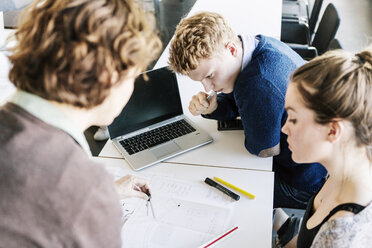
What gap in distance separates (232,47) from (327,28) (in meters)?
1.29

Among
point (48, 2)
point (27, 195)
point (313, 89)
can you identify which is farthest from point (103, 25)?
point (313, 89)

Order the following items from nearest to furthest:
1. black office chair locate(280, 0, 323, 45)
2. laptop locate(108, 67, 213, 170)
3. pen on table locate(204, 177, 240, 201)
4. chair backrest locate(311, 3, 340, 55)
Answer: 1. pen on table locate(204, 177, 240, 201)
2. laptop locate(108, 67, 213, 170)
3. chair backrest locate(311, 3, 340, 55)
4. black office chair locate(280, 0, 323, 45)

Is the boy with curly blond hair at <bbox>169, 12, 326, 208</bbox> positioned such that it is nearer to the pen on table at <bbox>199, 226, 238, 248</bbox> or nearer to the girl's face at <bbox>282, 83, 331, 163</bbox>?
the girl's face at <bbox>282, 83, 331, 163</bbox>

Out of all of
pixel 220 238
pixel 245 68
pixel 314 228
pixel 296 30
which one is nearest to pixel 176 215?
pixel 220 238

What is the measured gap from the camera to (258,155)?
4.58ft

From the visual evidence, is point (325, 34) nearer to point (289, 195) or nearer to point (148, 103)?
point (289, 195)

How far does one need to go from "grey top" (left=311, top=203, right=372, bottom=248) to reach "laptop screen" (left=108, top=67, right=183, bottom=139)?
0.87 meters

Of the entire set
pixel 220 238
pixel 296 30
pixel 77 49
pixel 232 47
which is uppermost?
pixel 77 49

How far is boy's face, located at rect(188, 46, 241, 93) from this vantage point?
136cm

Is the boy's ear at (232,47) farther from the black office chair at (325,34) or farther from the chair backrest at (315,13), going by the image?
the chair backrest at (315,13)

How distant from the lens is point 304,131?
3.30 ft

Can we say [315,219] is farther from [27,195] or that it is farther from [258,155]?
[27,195]

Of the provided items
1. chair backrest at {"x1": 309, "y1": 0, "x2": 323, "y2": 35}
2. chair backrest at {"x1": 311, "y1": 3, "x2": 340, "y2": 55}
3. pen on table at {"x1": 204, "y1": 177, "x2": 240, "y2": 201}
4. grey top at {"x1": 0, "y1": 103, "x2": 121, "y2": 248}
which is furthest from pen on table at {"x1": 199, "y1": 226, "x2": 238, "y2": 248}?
chair backrest at {"x1": 309, "y1": 0, "x2": 323, "y2": 35}

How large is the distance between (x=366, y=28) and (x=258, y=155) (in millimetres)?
3976
